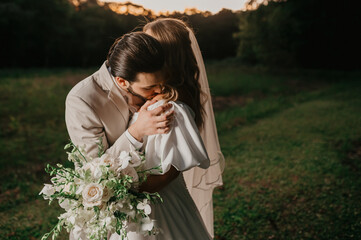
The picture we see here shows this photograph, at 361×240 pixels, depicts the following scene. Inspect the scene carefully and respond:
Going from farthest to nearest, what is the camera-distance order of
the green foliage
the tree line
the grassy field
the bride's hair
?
the tree line → the green foliage → the grassy field → the bride's hair

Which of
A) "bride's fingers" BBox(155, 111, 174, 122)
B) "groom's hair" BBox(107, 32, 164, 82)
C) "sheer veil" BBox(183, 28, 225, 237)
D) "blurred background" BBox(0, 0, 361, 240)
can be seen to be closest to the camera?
"bride's fingers" BBox(155, 111, 174, 122)

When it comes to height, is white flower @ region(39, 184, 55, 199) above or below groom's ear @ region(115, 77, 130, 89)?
below

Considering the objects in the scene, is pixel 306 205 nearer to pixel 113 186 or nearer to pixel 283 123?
pixel 113 186

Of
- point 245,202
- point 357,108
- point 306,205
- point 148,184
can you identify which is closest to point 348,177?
point 306,205

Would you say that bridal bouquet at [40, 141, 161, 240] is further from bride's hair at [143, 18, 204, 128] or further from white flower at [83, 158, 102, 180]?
bride's hair at [143, 18, 204, 128]

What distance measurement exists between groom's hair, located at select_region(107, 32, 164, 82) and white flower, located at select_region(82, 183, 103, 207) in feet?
2.52

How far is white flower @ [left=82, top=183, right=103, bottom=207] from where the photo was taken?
153cm

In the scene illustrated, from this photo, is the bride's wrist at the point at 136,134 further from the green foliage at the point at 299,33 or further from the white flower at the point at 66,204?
the green foliage at the point at 299,33

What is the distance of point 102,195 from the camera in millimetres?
1560

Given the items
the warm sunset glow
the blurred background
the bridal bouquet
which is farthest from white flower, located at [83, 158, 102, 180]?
the warm sunset glow

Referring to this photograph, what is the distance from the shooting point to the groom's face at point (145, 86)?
203 cm

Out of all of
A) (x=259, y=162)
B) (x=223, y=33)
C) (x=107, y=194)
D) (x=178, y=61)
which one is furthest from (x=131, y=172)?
(x=223, y=33)

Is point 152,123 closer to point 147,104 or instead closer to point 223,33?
point 147,104

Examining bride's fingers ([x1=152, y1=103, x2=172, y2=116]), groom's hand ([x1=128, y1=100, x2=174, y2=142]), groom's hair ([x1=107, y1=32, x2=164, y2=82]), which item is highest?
groom's hair ([x1=107, y1=32, x2=164, y2=82])
